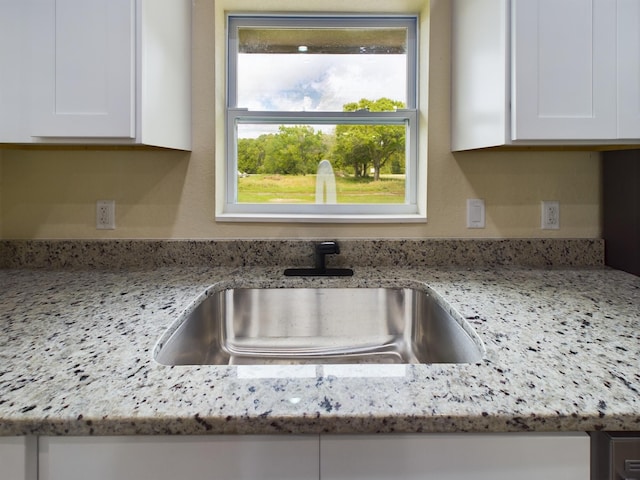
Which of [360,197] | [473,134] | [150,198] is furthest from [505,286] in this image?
[150,198]

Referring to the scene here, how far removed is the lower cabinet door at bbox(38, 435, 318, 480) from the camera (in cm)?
60

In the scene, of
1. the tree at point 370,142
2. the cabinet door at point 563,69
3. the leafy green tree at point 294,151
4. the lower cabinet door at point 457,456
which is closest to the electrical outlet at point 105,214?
the leafy green tree at point 294,151

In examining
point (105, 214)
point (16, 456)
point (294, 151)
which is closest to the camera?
point (16, 456)

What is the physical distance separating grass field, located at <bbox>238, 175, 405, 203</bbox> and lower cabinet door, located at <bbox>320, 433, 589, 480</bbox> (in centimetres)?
123

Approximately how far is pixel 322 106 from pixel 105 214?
996mm

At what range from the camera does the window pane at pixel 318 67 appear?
1.75m

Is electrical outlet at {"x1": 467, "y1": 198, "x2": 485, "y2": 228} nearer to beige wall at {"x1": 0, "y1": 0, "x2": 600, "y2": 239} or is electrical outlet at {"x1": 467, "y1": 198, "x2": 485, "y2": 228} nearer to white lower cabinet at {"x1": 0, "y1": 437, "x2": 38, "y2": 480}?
beige wall at {"x1": 0, "y1": 0, "x2": 600, "y2": 239}

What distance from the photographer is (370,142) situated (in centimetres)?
175

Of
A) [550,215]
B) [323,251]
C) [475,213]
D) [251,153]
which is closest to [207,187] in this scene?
[251,153]

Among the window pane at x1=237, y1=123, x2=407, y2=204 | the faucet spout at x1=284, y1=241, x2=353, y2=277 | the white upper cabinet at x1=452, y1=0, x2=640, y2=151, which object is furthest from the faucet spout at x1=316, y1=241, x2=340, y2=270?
the white upper cabinet at x1=452, y1=0, x2=640, y2=151

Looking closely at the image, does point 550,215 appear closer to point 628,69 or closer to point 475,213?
point 475,213

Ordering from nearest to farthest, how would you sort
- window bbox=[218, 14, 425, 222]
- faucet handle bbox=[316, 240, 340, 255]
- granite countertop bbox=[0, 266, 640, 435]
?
granite countertop bbox=[0, 266, 640, 435], faucet handle bbox=[316, 240, 340, 255], window bbox=[218, 14, 425, 222]

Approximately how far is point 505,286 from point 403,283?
0.32 metres

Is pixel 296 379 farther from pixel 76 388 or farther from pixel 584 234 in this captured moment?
pixel 584 234
